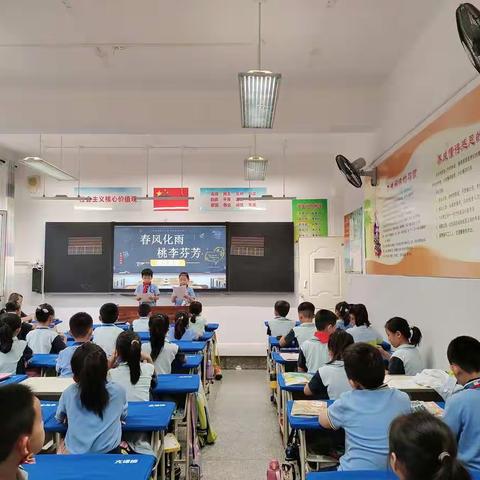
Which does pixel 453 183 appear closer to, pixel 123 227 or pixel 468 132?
pixel 468 132

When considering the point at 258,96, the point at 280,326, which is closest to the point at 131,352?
the point at 258,96

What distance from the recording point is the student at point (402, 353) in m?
3.09

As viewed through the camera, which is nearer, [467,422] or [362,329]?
[467,422]

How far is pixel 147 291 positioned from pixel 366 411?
5.08m

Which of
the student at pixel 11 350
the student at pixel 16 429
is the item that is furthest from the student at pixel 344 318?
the student at pixel 16 429

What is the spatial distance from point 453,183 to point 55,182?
252 inches

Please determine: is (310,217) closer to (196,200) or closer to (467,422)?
(196,200)

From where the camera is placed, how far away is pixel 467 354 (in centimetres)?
191

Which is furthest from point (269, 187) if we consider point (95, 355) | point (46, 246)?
point (95, 355)

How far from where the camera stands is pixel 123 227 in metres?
7.23

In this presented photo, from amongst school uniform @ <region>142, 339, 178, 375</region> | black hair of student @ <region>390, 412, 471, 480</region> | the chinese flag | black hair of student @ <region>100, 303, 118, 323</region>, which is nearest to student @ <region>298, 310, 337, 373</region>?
school uniform @ <region>142, 339, 178, 375</region>

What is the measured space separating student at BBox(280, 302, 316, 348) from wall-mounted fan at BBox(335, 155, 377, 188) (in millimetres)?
1525

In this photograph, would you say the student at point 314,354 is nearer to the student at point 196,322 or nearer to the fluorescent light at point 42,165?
the student at point 196,322

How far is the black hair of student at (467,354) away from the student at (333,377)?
582 millimetres
